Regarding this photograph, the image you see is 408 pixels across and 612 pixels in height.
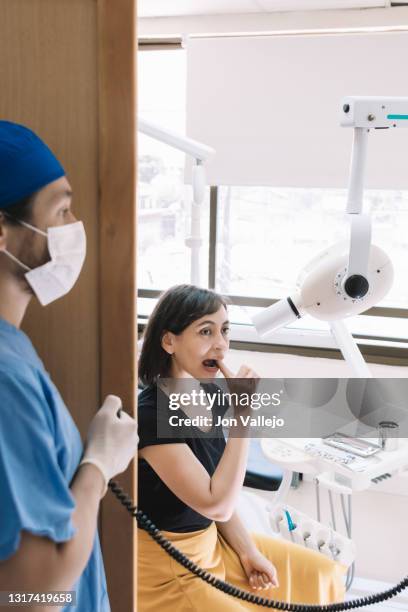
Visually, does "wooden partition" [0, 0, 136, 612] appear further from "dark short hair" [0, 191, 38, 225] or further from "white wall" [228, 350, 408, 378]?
"white wall" [228, 350, 408, 378]

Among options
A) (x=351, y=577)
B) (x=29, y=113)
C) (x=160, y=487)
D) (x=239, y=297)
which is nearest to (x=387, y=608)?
(x=351, y=577)

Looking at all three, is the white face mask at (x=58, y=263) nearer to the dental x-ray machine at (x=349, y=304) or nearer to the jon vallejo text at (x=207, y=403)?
the jon vallejo text at (x=207, y=403)

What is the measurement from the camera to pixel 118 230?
1116 millimetres

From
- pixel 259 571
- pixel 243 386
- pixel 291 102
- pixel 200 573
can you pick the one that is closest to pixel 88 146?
pixel 243 386

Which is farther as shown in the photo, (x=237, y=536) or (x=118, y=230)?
(x=237, y=536)

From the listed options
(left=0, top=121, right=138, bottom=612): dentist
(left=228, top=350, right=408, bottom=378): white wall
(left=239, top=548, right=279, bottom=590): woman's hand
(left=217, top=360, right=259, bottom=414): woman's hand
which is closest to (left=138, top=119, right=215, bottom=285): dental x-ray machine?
(left=217, top=360, right=259, bottom=414): woman's hand

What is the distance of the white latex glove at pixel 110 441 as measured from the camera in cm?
100

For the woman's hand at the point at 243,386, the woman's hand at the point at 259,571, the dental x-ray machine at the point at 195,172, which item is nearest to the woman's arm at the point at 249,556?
the woman's hand at the point at 259,571

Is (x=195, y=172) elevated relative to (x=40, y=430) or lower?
elevated

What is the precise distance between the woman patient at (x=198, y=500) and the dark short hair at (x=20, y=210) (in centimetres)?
78

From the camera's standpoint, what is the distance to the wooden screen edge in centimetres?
107

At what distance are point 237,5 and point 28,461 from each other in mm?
2882

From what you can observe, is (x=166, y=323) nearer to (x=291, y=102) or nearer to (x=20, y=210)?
(x=20, y=210)

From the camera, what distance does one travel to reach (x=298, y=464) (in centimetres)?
220
